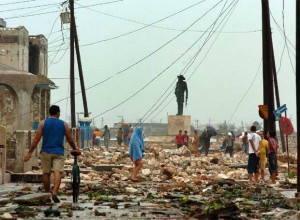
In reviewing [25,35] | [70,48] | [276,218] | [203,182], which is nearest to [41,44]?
[25,35]

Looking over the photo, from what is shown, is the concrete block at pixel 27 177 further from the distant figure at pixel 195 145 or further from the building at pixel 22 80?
the distant figure at pixel 195 145

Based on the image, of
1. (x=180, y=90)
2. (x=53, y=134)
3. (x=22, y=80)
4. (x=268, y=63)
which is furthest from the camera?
(x=180, y=90)

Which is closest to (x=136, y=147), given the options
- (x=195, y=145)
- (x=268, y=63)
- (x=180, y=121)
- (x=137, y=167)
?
(x=137, y=167)

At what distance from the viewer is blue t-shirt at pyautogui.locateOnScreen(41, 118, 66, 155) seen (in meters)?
13.3

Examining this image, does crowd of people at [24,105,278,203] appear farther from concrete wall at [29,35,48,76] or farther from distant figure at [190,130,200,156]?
concrete wall at [29,35,48,76]

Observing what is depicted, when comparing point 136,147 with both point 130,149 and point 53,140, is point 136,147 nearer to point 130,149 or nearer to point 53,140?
point 130,149

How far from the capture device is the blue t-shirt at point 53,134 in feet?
43.7

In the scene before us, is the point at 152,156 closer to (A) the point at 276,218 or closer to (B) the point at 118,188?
(B) the point at 118,188

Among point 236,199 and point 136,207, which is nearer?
point 136,207

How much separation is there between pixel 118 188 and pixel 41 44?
5282 cm

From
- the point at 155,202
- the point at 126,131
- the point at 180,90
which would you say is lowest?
the point at 155,202

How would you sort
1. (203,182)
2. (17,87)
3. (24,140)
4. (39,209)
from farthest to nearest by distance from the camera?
(17,87)
(24,140)
(203,182)
(39,209)

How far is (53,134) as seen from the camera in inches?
525

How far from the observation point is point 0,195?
604 inches
